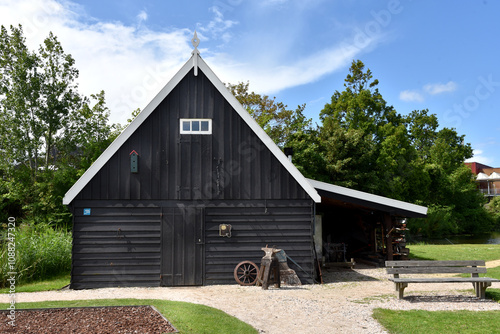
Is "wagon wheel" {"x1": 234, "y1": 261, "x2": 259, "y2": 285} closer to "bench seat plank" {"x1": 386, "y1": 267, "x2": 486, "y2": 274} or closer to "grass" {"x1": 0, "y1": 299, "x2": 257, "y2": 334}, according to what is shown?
"grass" {"x1": 0, "y1": 299, "x2": 257, "y2": 334}

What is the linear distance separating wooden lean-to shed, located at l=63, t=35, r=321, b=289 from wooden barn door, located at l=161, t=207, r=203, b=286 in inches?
1.1

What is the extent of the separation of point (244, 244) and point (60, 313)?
526 centimetres

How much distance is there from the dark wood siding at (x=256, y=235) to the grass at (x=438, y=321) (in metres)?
3.53

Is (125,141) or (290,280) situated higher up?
(125,141)

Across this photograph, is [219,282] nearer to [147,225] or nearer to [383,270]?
[147,225]

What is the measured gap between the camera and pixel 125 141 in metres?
11.4

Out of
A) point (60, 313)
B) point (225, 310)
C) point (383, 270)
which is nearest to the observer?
point (60, 313)

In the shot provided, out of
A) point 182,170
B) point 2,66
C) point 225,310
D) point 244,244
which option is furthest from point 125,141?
point 2,66

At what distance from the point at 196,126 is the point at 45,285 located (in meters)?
6.16

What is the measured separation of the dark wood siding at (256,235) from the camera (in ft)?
38.2

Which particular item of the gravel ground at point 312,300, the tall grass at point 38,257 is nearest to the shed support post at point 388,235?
the gravel ground at point 312,300

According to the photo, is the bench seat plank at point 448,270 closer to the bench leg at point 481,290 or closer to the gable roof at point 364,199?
the bench leg at point 481,290

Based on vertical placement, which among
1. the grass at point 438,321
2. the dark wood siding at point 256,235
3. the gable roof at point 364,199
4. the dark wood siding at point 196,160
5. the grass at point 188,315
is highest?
the dark wood siding at point 196,160

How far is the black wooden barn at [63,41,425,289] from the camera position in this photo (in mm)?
11383
